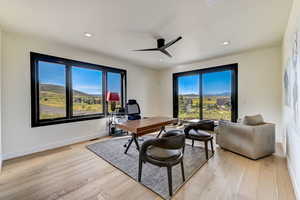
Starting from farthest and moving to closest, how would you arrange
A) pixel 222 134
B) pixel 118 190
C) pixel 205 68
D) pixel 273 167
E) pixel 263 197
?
1. pixel 205 68
2. pixel 222 134
3. pixel 273 167
4. pixel 118 190
5. pixel 263 197

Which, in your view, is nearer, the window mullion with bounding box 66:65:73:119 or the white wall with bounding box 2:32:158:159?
the white wall with bounding box 2:32:158:159

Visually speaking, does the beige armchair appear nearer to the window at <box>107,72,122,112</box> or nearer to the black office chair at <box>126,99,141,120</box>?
the black office chair at <box>126,99,141,120</box>

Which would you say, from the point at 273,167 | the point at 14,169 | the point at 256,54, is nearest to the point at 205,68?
the point at 256,54

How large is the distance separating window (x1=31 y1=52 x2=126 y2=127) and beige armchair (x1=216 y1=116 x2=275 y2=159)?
142 inches

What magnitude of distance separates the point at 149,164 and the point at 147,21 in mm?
2563

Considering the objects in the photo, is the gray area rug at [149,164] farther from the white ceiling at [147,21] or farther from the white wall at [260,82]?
the white ceiling at [147,21]

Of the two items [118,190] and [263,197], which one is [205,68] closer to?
[263,197]

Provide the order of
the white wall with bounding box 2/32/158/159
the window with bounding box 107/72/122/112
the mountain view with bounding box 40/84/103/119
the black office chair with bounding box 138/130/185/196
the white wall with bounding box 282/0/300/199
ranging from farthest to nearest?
the window with bounding box 107/72/122/112 → the mountain view with bounding box 40/84/103/119 → the white wall with bounding box 2/32/158/159 → the black office chair with bounding box 138/130/185/196 → the white wall with bounding box 282/0/300/199

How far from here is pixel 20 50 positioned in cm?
291

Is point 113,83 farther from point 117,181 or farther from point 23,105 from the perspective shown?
point 117,181

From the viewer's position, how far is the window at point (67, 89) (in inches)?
125

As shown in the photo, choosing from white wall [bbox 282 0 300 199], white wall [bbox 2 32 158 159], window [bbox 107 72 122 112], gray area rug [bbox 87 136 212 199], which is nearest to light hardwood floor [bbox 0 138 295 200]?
gray area rug [bbox 87 136 212 199]

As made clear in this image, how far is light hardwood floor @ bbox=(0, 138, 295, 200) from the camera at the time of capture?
1.72m

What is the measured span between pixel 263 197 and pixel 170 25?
2889 millimetres
